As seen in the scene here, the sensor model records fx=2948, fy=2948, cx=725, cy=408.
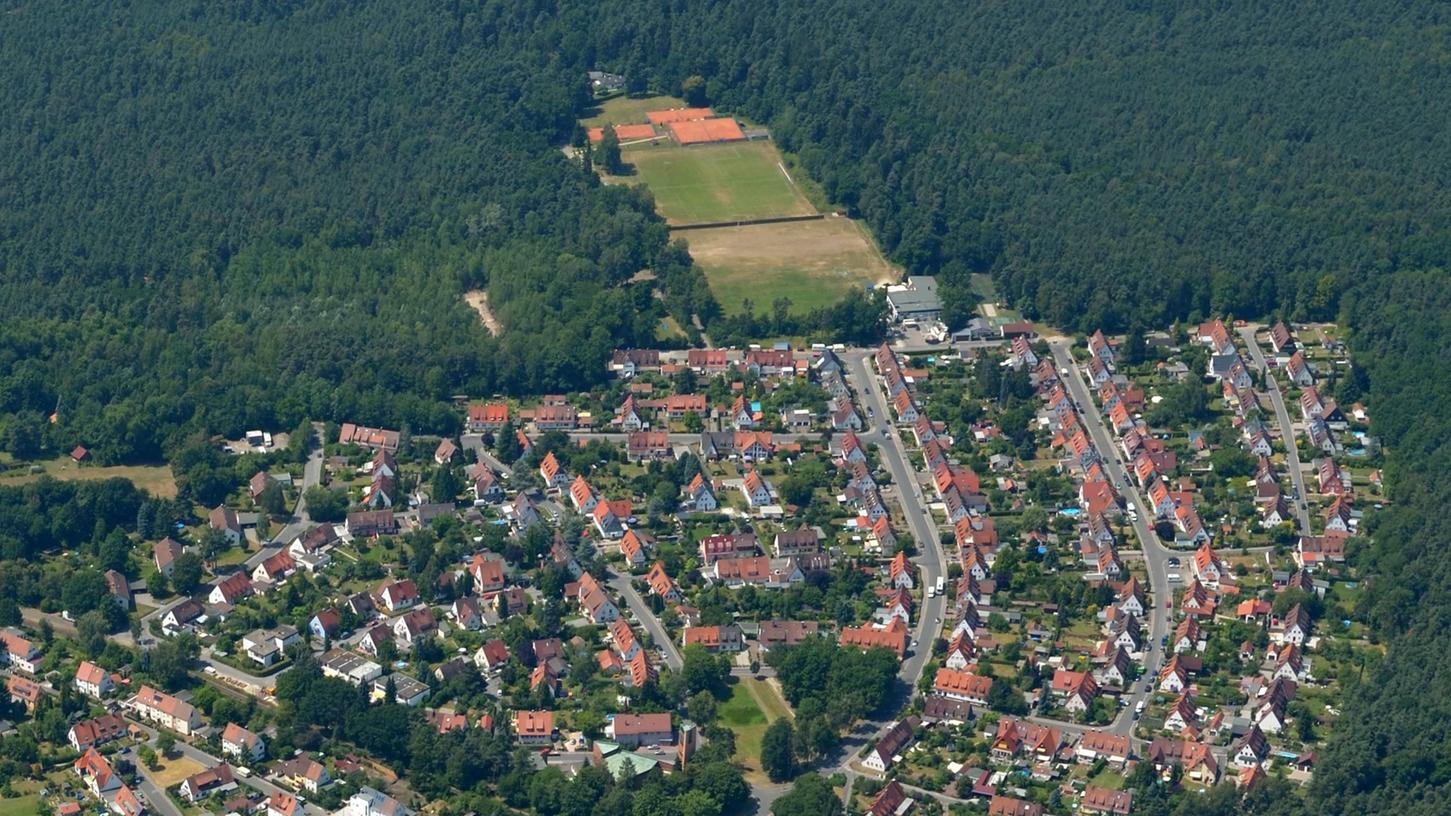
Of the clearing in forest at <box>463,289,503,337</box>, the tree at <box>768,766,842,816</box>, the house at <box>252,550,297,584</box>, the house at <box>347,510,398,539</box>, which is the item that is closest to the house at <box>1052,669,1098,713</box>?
the tree at <box>768,766,842,816</box>

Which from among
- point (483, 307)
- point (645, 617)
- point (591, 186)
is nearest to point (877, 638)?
point (645, 617)

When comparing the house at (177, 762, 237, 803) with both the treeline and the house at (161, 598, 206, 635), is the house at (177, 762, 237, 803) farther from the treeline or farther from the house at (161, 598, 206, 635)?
the treeline

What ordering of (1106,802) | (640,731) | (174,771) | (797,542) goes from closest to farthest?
1. (1106,802)
2. (174,771)
3. (640,731)
4. (797,542)

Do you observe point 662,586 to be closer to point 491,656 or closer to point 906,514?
point 491,656

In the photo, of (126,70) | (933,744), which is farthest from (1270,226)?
(126,70)

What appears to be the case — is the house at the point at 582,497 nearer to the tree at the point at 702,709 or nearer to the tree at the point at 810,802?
the tree at the point at 702,709

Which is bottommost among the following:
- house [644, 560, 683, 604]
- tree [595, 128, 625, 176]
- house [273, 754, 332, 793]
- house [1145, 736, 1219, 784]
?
tree [595, 128, 625, 176]

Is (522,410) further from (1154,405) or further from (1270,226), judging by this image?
(1270,226)

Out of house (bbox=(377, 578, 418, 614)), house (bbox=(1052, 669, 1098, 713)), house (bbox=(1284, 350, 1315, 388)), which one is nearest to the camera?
house (bbox=(1052, 669, 1098, 713))
